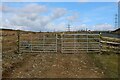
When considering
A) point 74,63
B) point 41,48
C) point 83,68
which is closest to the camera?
point 83,68

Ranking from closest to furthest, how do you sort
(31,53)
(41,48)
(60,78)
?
(60,78), (31,53), (41,48)

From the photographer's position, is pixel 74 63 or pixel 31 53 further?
pixel 31 53

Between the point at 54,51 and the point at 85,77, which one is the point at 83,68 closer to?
the point at 85,77

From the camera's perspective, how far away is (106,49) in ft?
83.3

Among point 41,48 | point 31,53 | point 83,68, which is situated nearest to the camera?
point 83,68

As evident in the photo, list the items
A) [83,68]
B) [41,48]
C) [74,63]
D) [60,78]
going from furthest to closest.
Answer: [41,48]
[74,63]
[83,68]
[60,78]

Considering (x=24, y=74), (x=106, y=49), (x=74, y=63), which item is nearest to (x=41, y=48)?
(x=106, y=49)

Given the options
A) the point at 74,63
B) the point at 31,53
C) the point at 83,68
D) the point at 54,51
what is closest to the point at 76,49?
the point at 54,51

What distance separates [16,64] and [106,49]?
34.4 feet

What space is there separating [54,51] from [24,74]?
Result: 36.5ft

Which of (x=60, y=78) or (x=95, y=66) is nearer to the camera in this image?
(x=60, y=78)

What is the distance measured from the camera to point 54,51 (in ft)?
83.6

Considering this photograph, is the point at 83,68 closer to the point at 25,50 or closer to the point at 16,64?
the point at 16,64

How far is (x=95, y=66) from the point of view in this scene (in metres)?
17.2
